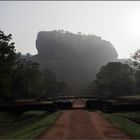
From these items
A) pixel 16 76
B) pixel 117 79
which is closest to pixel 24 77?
pixel 16 76

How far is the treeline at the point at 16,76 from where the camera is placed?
66938mm

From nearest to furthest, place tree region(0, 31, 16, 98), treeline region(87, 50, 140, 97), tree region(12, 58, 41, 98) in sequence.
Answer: tree region(0, 31, 16, 98) < tree region(12, 58, 41, 98) < treeline region(87, 50, 140, 97)

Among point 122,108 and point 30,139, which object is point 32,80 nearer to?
point 122,108

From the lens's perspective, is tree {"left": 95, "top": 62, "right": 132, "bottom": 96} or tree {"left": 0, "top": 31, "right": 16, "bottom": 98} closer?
tree {"left": 0, "top": 31, "right": 16, "bottom": 98}

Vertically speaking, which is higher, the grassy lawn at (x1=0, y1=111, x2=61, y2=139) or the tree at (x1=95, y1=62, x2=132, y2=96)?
the tree at (x1=95, y1=62, x2=132, y2=96)

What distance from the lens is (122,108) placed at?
63.2 metres

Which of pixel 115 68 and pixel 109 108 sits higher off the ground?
pixel 115 68

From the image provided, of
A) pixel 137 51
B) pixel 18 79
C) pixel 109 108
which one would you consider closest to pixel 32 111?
pixel 109 108

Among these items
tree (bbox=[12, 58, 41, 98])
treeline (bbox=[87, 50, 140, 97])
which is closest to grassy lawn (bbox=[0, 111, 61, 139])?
tree (bbox=[12, 58, 41, 98])

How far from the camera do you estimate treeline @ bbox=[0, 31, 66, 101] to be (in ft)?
220

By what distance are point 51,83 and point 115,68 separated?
101 feet

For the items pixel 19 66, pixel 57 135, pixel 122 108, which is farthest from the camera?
pixel 19 66

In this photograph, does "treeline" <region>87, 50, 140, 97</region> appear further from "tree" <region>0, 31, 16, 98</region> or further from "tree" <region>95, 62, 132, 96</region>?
"tree" <region>0, 31, 16, 98</region>

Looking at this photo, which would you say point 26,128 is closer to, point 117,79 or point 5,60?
point 5,60
